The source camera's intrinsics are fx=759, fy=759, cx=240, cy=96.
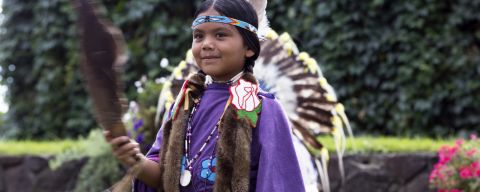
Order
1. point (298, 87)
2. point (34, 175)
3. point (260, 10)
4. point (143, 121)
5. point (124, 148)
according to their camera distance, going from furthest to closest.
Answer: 1. point (34, 175)
2. point (143, 121)
3. point (298, 87)
4. point (260, 10)
5. point (124, 148)

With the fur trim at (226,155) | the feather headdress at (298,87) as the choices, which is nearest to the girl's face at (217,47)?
the fur trim at (226,155)

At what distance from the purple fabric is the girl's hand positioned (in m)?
0.33

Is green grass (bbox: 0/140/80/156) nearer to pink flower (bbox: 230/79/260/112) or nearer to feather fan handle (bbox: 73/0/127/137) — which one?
pink flower (bbox: 230/79/260/112)

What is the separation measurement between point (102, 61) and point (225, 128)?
25.1 inches

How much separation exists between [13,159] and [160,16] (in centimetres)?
187

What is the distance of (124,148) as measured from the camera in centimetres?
212

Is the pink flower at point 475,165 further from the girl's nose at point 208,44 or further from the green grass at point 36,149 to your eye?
the green grass at point 36,149

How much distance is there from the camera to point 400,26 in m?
5.91

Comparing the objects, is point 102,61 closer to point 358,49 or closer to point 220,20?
point 220,20

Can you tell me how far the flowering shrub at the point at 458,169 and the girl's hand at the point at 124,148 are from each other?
2406 millimetres

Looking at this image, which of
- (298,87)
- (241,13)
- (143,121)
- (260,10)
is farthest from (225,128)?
(143,121)

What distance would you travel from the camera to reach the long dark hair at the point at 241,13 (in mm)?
2506

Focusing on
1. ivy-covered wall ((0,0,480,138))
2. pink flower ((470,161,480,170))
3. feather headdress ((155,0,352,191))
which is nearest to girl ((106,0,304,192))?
feather headdress ((155,0,352,191))

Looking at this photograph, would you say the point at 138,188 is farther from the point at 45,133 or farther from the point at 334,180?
the point at 45,133
